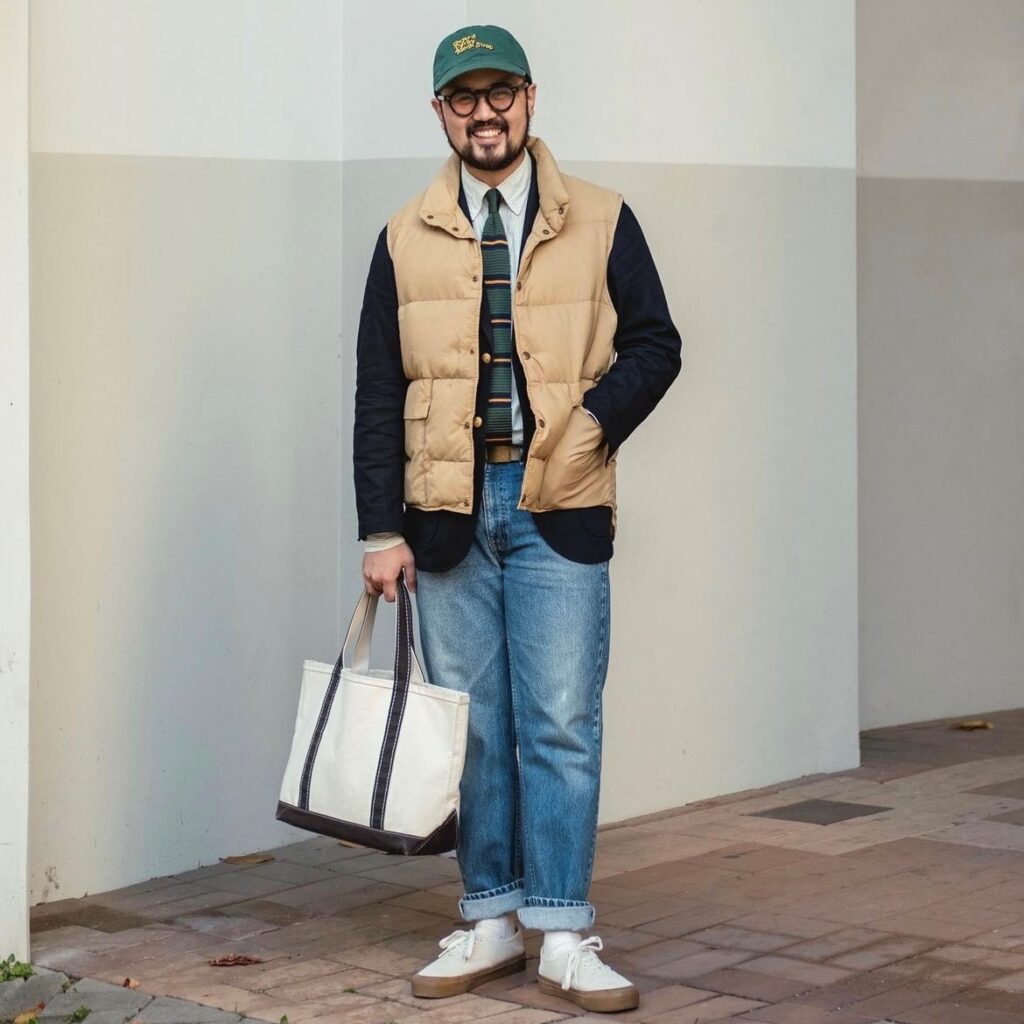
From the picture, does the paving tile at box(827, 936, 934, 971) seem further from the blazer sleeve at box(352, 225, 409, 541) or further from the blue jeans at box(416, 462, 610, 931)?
the blazer sleeve at box(352, 225, 409, 541)

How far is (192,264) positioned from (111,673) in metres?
1.17

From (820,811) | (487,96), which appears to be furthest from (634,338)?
(820,811)

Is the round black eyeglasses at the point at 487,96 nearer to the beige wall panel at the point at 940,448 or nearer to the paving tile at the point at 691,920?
the paving tile at the point at 691,920

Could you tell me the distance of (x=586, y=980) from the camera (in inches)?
161

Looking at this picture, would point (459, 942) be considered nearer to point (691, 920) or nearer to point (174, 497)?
point (691, 920)

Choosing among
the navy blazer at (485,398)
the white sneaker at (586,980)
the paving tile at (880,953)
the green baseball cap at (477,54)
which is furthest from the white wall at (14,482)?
the paving tile at (880,953)

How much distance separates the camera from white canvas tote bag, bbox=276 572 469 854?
403cm

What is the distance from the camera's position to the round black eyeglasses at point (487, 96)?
4.08 meters

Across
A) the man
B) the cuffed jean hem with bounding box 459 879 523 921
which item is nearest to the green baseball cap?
the man

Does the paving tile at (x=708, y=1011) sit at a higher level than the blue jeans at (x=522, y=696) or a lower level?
lower

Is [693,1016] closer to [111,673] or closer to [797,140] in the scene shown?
[111,673]

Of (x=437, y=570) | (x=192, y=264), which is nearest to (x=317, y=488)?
(x=192, y=264)

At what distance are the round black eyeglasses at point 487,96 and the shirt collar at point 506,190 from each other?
0.45 ft

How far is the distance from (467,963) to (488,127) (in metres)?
1.83
